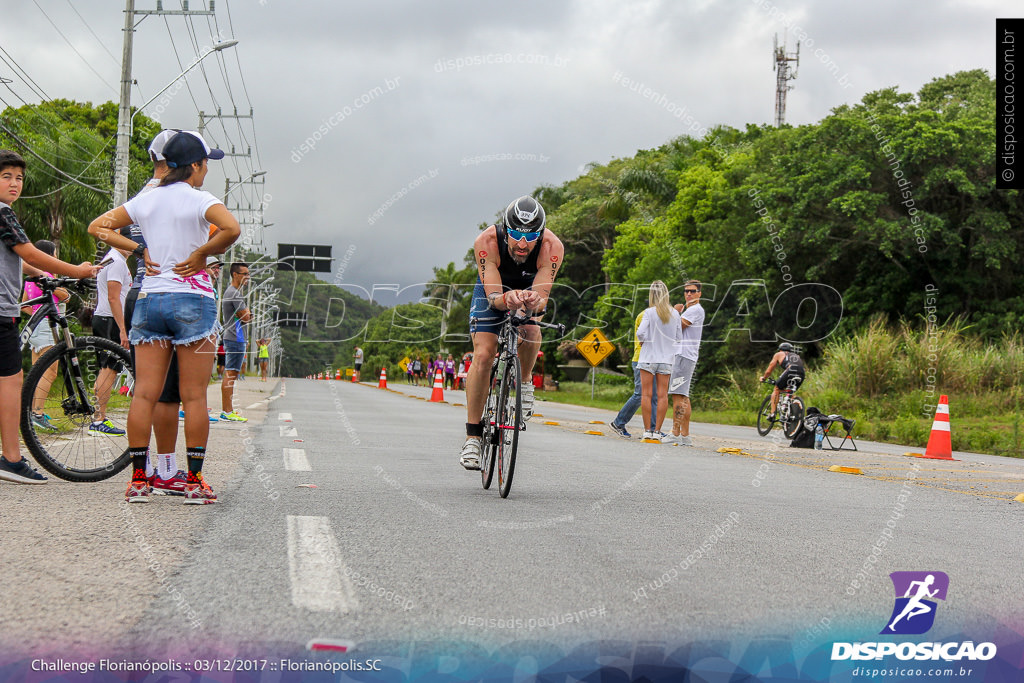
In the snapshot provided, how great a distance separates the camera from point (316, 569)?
3719 mm

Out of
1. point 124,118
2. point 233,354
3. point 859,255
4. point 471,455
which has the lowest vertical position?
point 471,455

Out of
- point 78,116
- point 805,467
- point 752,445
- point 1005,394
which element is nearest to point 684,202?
point 1005,394

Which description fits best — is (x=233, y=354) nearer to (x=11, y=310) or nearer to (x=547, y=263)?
(x=11, y=310)

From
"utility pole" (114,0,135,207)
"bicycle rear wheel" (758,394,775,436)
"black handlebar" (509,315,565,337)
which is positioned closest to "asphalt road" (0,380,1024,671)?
"black handlebar" (509,315,565,337)

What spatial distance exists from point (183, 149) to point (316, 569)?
2.73 metres

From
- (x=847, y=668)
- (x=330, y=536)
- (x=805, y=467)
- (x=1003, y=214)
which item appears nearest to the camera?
(x=847, y=668)

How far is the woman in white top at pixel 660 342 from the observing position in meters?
12.3

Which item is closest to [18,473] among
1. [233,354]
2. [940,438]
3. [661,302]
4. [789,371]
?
[233,354]

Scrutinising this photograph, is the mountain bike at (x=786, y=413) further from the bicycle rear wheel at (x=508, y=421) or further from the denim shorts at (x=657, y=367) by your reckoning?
the bicycle rear wheel at (x=508, y=421)

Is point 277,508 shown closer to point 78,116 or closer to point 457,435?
point 457,435

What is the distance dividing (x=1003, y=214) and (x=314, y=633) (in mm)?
29283

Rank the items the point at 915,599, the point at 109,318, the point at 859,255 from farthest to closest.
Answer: the point at 859,255
the point at 109,318
the point at 915,599

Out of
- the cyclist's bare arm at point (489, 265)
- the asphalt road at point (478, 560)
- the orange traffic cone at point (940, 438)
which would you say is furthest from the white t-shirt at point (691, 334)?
the cyclist's bare arm at point (489, 265)

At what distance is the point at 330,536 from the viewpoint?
4.41 m
